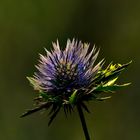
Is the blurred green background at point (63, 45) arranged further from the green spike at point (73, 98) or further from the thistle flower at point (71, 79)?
the green spike at point (73, 98)

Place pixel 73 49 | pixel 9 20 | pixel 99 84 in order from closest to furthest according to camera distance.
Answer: pixel 99 84 < pixel 73 49 < pixel 9 20

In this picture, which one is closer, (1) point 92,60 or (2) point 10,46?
(1) point 92,60

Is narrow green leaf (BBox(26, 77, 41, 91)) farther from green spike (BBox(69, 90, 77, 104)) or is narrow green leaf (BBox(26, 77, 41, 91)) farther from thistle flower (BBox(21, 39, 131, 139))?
green spike (BBox(69, 90, 77, 104))

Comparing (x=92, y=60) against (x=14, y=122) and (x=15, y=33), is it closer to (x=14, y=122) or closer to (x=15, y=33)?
(x=14, y=122)

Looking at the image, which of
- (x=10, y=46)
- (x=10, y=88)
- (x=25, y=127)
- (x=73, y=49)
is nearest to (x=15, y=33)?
(x=10, y=46)

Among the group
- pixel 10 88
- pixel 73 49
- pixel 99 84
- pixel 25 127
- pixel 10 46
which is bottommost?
pixel 99 84

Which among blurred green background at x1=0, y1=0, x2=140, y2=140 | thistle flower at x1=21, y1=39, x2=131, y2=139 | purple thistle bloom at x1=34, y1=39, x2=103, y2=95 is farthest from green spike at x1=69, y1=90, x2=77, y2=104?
blurred green background at x1=0, y1=0, x2=140, y2=140

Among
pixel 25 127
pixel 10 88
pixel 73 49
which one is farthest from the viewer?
pixel 10 88

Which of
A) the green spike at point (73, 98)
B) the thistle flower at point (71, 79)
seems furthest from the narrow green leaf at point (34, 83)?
the green spike at point (73, 98)
